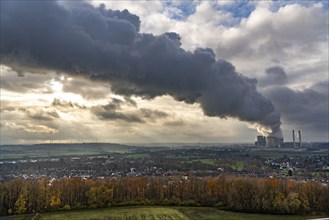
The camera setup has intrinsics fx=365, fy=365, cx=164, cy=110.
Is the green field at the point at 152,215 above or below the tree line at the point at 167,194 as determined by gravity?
below

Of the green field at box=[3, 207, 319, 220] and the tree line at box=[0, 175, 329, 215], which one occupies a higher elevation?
the tree line at box=[0, 175, 329, 215]

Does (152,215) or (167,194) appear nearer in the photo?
(152,215)

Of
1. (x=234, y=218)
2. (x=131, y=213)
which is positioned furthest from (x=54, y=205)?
(x=234, y=218)

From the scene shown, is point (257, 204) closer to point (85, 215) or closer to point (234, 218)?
point (234, 218)

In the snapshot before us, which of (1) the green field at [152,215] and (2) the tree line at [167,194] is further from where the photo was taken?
(2) the tree line at [167,194]

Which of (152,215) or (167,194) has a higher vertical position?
(167,194)
